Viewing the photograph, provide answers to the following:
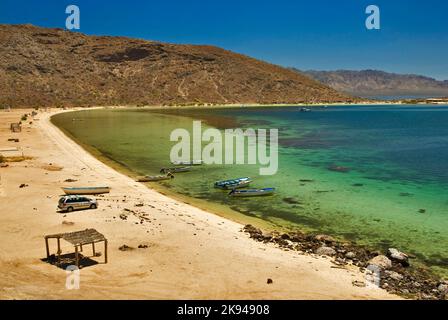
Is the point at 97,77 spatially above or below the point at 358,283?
above

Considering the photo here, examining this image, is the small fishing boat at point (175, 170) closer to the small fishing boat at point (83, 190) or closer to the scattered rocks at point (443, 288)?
the small fishing boat at point (83, 190)

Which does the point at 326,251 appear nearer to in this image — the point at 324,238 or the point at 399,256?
the point at 324,238

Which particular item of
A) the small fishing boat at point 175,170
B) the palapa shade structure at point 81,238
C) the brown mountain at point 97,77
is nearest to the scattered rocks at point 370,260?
the palapa shade structure at point 81,238

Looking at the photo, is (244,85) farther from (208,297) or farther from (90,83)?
(208,297)

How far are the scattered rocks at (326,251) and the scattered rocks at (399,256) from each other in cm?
246

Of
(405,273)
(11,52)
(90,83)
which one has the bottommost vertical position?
(405,273)

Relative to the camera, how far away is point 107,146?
56.6 metres

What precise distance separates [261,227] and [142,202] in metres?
8.21

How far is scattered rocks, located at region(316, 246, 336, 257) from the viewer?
19.9 meters

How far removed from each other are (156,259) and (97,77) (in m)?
171

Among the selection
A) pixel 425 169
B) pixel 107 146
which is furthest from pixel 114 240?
pixel 107 146

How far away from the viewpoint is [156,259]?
61.2 feet

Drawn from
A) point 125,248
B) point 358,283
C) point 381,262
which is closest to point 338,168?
point 381,262

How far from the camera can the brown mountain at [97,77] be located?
155500mm
